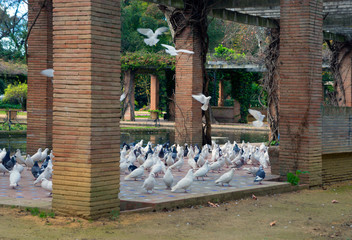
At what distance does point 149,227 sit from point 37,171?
3.78m

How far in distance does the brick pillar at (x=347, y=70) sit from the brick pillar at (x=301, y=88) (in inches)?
478

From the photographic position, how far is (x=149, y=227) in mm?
7113

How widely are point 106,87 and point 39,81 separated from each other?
6.87m

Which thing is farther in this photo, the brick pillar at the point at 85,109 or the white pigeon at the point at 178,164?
the white pigeon at the point at 178,164

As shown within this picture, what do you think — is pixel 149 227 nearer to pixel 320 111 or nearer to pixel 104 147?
pixel 104 147

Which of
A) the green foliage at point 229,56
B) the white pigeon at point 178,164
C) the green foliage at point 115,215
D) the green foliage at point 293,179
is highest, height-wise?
the green foliage at point 229,56

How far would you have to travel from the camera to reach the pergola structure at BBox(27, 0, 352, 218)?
24.2ft

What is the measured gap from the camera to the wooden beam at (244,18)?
17.1 meters

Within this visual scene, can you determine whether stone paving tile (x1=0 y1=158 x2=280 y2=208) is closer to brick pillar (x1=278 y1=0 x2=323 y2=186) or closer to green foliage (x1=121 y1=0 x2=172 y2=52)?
brick pillar (x1=278 y1=0 x2=323 y2=186)

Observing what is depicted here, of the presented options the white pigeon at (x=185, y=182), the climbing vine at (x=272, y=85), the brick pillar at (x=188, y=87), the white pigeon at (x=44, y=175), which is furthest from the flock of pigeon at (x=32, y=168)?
the climbing vine at (x=272, y=85)

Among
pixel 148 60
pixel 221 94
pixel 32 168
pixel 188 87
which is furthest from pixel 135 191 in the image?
pixel 221 94

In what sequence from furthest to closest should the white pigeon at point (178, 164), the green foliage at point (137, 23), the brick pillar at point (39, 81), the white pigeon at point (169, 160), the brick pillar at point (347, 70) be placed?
the green foliage at point (137, 23), the brick pillar at point (347, 70), the brick pillar at point (39, 81), the white pigeon at point (169, 160), the white pigeon at point (178, 164)

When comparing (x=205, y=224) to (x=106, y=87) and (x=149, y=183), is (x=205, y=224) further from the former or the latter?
(x=106, y=87)

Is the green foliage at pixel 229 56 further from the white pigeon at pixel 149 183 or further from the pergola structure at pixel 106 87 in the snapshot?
the white pigeon at pixel 149 183
